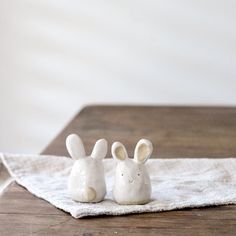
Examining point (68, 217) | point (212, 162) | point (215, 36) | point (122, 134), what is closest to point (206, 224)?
point (68, 217)

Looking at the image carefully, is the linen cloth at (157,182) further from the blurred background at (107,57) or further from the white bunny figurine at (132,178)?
the blurred background at (107,57)

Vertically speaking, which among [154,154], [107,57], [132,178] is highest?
[132,178]

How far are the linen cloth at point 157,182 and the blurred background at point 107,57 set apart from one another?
1172 mm

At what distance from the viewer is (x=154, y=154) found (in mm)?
1435

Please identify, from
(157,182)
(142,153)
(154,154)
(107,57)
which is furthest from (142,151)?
(107,57)

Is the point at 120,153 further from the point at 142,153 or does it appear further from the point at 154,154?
the point at 154,154

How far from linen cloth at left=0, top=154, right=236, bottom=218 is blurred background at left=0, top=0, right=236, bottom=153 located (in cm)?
117

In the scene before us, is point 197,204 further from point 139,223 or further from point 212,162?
point 212,162

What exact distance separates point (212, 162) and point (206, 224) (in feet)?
1.24

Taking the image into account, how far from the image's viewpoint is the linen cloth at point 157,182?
1012 millimetres

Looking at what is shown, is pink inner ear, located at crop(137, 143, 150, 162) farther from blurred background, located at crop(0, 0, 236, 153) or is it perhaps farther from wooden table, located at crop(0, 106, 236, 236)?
blurred background, located at crop(0, 0, 236, 153)

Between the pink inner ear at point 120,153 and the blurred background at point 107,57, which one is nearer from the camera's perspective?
the pink inner ear at point 120,153

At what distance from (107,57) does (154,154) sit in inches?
45.5

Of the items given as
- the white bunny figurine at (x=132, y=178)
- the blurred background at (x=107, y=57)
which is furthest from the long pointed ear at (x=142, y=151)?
the blurred background at (x=107, y=57)
